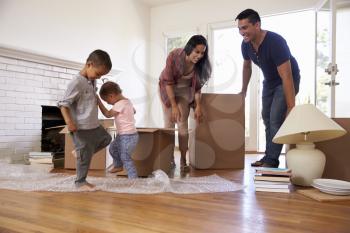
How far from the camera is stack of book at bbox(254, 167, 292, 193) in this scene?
5.54 feet

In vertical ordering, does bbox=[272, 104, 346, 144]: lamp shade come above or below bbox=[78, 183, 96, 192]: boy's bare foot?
above

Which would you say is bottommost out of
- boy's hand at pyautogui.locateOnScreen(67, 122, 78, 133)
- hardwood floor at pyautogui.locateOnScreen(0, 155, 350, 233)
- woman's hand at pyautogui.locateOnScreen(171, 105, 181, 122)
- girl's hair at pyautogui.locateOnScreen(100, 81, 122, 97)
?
hardwood floor at pyautogui.locateOnScreen(0, 155, 350, 233)

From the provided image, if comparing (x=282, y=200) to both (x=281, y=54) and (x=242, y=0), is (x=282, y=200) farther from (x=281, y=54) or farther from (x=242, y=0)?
(x=242, y=0)

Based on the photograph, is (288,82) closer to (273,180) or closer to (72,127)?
(273,180)

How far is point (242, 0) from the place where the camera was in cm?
446

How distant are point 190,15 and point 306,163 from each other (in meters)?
3.67

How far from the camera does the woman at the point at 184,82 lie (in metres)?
2.29

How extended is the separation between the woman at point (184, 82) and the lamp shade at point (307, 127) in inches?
31.1

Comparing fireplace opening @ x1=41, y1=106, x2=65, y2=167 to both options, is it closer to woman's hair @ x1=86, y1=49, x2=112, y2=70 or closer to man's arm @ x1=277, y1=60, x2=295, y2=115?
woman's hair @ x1=86, y1=49, x2=112, y2=70

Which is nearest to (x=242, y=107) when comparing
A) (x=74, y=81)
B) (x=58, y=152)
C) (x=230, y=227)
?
(x=74, y=81)

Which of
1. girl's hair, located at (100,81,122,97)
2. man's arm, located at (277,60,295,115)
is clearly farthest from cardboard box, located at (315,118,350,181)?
girl's hair, located at (100,81,122,97)

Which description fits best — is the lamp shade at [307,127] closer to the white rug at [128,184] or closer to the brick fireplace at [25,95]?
the white rug at [128,184]

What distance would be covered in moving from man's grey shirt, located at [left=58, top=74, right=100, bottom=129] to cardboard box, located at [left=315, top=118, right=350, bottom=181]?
1.40 m

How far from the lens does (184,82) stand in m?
2.43
